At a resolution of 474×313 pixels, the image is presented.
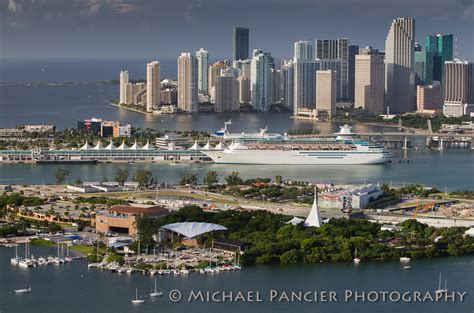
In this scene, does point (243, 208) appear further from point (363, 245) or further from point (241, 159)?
point (241, 159)

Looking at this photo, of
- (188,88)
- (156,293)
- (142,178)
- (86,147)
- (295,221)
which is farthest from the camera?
(188,88)

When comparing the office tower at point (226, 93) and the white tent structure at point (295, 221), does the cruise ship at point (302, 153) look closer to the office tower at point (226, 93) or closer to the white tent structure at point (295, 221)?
the white tent structure at point (295, 221)

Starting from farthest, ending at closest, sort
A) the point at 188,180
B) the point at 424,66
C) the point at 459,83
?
the point at 424,66
the point at 459,83
the point at 188,180

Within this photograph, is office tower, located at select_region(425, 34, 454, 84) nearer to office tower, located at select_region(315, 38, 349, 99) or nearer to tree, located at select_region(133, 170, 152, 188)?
office tower, located at select_region(315, 38, 349, 99)

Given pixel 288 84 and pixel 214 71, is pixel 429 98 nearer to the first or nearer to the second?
pixel 288 84

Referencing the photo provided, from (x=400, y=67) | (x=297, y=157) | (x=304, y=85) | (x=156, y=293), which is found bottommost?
(x=156, y=293)

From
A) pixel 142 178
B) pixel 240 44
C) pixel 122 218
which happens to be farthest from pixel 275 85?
pixel 122 218

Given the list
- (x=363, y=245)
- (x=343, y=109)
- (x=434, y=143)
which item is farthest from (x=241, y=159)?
→ (x=343, y=109)
